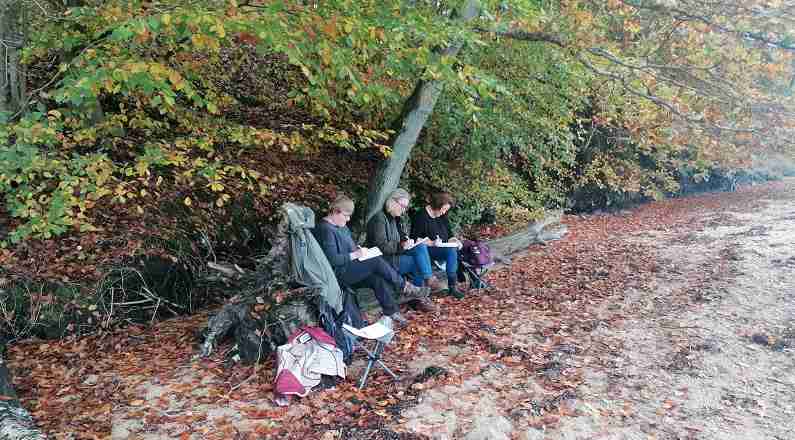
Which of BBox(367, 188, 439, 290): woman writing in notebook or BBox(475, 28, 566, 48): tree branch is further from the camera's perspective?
BBox(475, 28, 566, 48): tree branch

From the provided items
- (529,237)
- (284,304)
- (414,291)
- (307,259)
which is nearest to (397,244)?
(414,291)

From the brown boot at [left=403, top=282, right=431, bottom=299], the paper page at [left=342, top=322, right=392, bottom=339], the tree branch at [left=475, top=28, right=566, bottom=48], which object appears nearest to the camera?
the paper page at [left=342, top=322, right=392, bottom=339]

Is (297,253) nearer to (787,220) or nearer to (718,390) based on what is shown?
(718,390)

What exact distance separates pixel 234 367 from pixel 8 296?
221cm

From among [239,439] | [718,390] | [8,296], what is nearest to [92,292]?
[8,296]

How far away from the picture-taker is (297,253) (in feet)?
14.8

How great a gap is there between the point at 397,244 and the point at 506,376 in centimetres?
197

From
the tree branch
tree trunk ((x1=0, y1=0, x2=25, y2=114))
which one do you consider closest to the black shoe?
the tree branch

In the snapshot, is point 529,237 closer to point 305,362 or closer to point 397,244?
point 397,244

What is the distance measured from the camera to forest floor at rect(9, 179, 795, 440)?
3631 millimetres

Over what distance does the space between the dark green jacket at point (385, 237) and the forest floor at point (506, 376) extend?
675 mm

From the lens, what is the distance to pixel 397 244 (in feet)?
18.9

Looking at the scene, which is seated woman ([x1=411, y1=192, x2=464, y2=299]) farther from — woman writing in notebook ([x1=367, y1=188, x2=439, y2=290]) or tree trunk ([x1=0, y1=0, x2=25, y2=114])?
tree trunk ([x1=0, y1=0, x2=25, y2=114])

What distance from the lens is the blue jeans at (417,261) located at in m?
5.78
